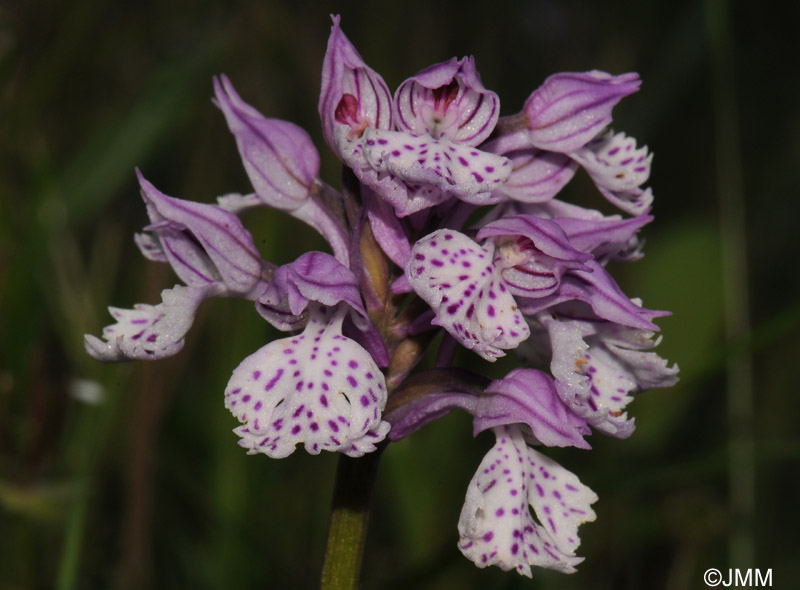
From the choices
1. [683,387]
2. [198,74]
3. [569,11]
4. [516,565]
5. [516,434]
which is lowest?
[516,565]

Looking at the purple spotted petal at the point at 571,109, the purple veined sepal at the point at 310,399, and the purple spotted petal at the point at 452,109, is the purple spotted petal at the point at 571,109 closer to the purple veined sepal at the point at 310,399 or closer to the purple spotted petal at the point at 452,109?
the purple spotted petal at the point at 452,109

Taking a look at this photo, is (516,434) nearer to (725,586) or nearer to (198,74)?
(725,586)

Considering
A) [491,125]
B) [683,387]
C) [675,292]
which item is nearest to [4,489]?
[491,125]

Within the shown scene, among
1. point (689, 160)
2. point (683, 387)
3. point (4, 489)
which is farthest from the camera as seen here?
point (689, 160)

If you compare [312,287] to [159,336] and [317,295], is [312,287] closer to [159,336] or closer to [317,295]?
[317,295]

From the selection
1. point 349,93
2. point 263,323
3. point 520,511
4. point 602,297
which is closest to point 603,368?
point 602,297

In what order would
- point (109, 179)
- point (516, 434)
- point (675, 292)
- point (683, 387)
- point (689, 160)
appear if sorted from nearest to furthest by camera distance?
point (516, 434) < point (683, 387) < point (109, 179) < point (675, 292) < point (689, 160)

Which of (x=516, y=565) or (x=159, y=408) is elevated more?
(x=159, y=408)
